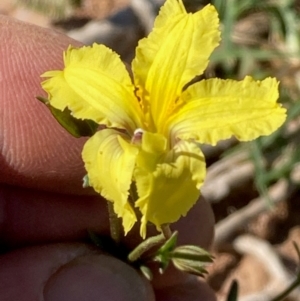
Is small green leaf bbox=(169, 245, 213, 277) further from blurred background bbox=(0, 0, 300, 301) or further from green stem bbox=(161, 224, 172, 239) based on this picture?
blurred background bbox=(0, 0, 300, 301)

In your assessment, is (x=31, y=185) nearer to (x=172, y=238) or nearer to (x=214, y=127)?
(x=172, y=238)

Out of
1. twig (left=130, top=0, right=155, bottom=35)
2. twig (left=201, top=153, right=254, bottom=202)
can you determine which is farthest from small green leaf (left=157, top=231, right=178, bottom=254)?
twig (left=130, top=0, right=155, bottom=35)

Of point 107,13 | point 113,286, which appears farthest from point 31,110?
point 107,13

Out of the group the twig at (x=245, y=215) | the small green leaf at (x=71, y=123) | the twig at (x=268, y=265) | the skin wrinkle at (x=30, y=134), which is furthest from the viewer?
the twig at (x=245, y=215)

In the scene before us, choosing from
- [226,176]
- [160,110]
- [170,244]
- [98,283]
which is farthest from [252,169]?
[160,110]

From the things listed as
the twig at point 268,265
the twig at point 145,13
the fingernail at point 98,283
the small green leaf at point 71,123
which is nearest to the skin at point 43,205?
the fingernail at point 98,283

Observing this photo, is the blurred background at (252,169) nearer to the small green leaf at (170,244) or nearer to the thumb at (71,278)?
the thumb at (71,278)
